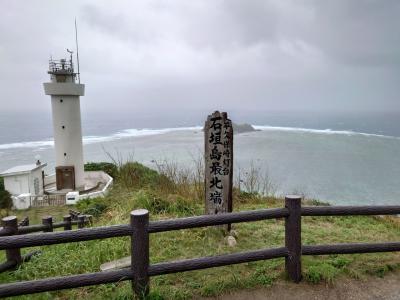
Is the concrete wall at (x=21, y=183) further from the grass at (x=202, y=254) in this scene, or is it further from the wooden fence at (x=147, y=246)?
the wooden fence at (x=147, y=246)

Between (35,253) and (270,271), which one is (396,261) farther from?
(35,253)

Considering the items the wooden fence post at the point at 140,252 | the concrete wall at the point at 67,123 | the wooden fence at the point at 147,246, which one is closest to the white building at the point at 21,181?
the concrete wall at the point at 67,123

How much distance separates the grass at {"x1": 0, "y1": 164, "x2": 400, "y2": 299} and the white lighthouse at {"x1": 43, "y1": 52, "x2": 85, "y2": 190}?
13675 millimetres

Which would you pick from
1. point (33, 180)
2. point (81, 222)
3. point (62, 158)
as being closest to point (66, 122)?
point (62, 158)

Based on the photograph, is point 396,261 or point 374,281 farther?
point 396,261

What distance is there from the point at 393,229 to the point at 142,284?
15.9 feet

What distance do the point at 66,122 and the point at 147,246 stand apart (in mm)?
16772

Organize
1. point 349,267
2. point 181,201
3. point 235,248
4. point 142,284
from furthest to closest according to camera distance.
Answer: point 181,201, point 235,248, point 349,267, point 142,284

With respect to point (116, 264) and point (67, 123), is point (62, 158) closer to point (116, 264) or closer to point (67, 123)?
point (67, 123)

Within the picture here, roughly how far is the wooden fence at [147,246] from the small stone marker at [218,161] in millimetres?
1280

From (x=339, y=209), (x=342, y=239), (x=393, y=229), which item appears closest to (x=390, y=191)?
(x=393, y=229)

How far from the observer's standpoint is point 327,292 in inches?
116

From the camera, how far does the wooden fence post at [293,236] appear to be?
2934 millimetres

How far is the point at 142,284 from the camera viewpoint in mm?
2686
